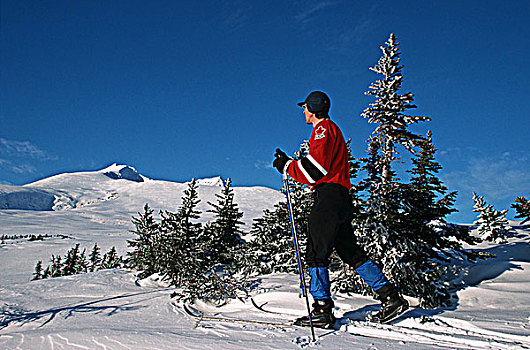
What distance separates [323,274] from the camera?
3688mm

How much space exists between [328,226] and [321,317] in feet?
3.23

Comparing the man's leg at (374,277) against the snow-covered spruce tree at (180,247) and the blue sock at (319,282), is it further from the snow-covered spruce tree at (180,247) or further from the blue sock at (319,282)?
the snow-covered spruce tree at (180,247)

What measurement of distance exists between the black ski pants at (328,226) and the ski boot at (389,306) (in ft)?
1.39

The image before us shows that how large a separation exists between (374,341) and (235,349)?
1229 millimetres

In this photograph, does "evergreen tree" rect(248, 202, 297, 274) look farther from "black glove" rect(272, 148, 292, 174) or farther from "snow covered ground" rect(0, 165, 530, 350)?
"black glove" rect(272, 148, 292, 174)

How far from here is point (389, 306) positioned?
369 cm

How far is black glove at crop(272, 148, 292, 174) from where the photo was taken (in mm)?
3902

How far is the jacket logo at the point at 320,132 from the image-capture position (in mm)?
3697

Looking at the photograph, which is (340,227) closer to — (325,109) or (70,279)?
(325,109)

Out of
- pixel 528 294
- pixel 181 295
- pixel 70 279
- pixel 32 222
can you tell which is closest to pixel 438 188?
pixel 528 294

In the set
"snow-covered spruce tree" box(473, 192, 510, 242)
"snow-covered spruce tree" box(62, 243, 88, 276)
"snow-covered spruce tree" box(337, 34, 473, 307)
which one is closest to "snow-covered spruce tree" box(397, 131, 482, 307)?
"snow-covered spruce tree" box(337, 34, 473, 307)

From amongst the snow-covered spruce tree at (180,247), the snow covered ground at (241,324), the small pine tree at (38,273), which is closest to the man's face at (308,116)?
the snow covered ground at (241,324)

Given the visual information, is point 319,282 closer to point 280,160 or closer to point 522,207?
point 280,160

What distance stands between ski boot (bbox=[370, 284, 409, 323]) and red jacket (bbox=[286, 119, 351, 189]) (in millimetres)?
1293
